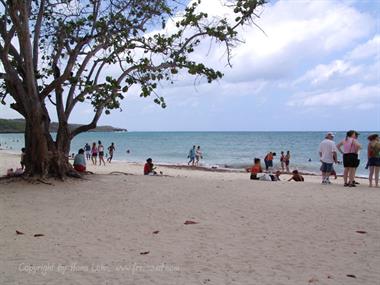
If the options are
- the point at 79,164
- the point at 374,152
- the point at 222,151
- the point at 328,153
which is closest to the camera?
the point at 374,152

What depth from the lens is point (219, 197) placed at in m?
10.9

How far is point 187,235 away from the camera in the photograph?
7.44 meters

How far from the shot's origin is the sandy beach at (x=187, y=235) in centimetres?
555

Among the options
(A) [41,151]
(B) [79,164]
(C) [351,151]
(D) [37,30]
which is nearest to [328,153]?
(C) [351,151]

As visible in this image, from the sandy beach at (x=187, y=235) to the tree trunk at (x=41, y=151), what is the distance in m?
0.75

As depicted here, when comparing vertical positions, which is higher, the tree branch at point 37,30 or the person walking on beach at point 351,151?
the tree branch at point 37,30

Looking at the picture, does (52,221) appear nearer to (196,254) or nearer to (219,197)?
(196,254)

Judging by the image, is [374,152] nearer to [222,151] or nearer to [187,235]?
[187,235]

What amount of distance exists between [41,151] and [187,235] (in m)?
6.57

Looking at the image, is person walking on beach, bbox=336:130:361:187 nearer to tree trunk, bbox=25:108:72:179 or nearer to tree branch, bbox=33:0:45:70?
tree trunk, bbox=25:108:72:179

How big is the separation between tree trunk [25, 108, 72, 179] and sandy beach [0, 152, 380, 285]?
0.75 meters

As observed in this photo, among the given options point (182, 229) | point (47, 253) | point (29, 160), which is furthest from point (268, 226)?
point (29, 160)

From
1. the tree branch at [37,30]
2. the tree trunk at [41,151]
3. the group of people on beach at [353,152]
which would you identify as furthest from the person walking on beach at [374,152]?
the tree branch at [37,30]

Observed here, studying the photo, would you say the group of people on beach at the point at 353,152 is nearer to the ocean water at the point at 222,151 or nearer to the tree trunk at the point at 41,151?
the tree trunk at the point at 41,151
